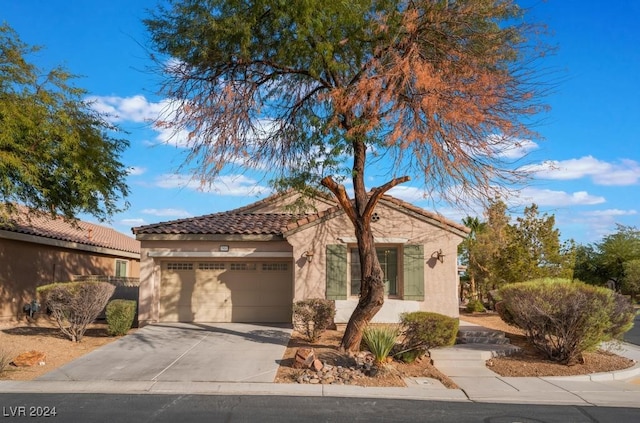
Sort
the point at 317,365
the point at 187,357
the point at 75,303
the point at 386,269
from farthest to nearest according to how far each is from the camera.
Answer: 1. the point at 386,269
2. the point at 75,303
3. the point at 187,357
4. the point at 317,365

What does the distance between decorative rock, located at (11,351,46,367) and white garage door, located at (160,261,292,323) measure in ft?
19.9

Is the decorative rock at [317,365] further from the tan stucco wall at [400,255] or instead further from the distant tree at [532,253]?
the distant tree at [532,253]

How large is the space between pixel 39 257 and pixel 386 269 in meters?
12.7

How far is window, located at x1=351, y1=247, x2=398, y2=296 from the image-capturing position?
16.5 meters

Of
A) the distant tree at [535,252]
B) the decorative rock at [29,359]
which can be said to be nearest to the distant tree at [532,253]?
the distant tree at [535,252]

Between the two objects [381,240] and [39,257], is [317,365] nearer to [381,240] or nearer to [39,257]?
[381,240]

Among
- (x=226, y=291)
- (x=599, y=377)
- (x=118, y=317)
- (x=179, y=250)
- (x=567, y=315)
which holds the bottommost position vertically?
(x=599, y=377)

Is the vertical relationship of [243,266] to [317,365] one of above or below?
above

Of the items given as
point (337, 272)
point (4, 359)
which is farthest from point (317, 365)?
point (4, 359)

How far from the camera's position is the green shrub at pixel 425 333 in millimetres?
11211

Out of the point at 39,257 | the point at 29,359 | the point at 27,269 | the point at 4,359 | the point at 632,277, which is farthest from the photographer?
the point at 632,277

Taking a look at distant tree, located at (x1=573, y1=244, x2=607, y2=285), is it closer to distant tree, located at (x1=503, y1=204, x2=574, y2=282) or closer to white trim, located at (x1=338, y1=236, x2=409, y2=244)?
distant tree, located at (x1=503, y1=204, x2=574, y2=282)

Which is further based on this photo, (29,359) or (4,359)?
(29,359)

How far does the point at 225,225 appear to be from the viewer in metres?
18.0
